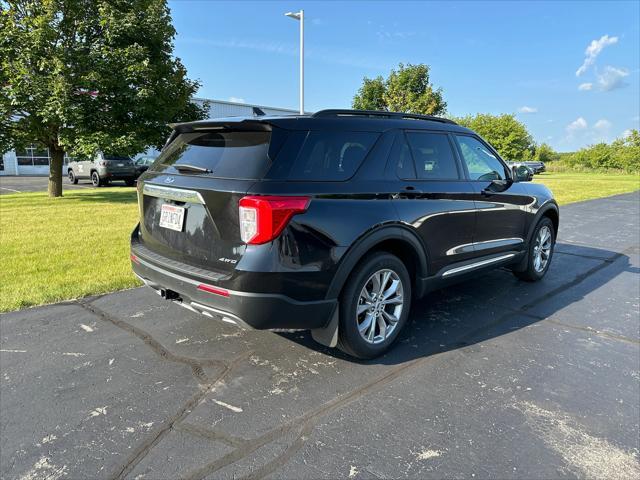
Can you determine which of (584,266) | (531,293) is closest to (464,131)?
(531,293)

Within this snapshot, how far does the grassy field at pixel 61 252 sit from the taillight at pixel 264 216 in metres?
2.95

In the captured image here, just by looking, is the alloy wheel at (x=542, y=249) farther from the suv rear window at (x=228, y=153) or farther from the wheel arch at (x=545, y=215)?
the suv rear window at (x=228, y=153)

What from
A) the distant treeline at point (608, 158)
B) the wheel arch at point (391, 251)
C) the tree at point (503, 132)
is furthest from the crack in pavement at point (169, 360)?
the distant treeline at point (608, 158)

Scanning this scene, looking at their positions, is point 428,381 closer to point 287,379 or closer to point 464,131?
point 287,379

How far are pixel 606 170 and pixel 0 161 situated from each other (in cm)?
5876

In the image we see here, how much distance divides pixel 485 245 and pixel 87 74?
1183cm

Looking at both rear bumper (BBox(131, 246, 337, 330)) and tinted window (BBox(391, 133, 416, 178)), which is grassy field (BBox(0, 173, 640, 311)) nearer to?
rear bumper (BBox(131, 246, 337, 330))

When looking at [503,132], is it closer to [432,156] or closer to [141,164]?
[141,164]

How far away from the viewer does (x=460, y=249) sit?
409 cm

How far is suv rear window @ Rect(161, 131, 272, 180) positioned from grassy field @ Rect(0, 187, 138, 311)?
2320mm

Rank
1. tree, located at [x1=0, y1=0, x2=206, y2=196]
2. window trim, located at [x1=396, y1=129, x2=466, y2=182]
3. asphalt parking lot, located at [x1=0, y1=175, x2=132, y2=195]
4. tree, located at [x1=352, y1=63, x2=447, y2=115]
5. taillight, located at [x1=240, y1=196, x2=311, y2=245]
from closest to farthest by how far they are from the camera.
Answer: taillight, located at [x1=240, y1=196, x2=311, y2=245] → window trim, located at [x1=396, y1=129, x2=466, y2=182] → tree, located at [x1=0, y1=0, x2=206, y2=196] → asphalt parking lot, located at [x1=0, y1=175, x2=132, y2=195] → tree, located at [x1=352, y1=63, x2=447, y2=115]

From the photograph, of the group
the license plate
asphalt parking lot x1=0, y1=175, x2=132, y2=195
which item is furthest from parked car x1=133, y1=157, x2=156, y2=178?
the license plate

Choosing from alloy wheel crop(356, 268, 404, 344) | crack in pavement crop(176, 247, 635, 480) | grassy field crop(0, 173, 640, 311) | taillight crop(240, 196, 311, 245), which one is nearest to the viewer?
crack in pavement crop(176, 247, 635, 480)

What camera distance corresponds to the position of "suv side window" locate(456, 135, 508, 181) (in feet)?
14.2
